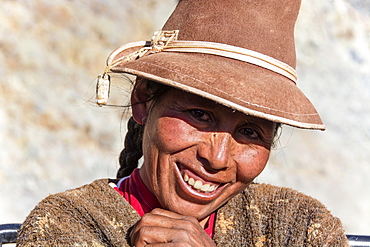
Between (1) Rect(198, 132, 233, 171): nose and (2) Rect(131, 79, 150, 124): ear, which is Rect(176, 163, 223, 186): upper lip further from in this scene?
(2) Rect(131, 79, 150, 124): ear

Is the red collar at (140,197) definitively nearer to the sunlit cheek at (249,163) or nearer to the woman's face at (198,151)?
the woman's face at (198,151)

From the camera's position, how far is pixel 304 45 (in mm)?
4895

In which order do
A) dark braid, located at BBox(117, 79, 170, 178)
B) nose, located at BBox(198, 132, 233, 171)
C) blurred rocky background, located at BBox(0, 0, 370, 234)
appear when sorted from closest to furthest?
nose, located at BBox(198, 132, 233, 171) → dark braid, located at BBox(117, 79, 170, 178) → blurred rocky background, located at BBox(0, 0, 370, 234)

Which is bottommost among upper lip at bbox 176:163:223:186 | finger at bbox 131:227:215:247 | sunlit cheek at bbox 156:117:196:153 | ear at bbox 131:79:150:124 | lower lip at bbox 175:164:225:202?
finger at bbox 131:227:215:247

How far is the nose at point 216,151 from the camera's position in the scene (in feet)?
6.86


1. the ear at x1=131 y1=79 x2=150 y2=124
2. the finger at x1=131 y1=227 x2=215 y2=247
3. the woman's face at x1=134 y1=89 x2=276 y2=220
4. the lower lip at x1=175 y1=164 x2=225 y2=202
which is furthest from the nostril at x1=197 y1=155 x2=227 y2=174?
the ear at x1=131 y1=79 x2=150 y2=124

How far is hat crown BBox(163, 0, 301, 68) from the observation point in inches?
84.0

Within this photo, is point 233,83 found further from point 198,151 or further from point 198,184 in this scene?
point 198,184

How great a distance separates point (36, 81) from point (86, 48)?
1.67 feet

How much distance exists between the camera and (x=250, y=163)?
2.20 meters

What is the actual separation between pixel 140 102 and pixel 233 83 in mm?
578

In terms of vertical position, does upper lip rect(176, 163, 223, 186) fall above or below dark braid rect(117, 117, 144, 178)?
below

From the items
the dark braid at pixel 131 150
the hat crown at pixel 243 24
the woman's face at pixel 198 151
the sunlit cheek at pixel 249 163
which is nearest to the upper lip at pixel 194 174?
the woman's face at pixel 198 151

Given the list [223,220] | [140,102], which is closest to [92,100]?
[140,102]
